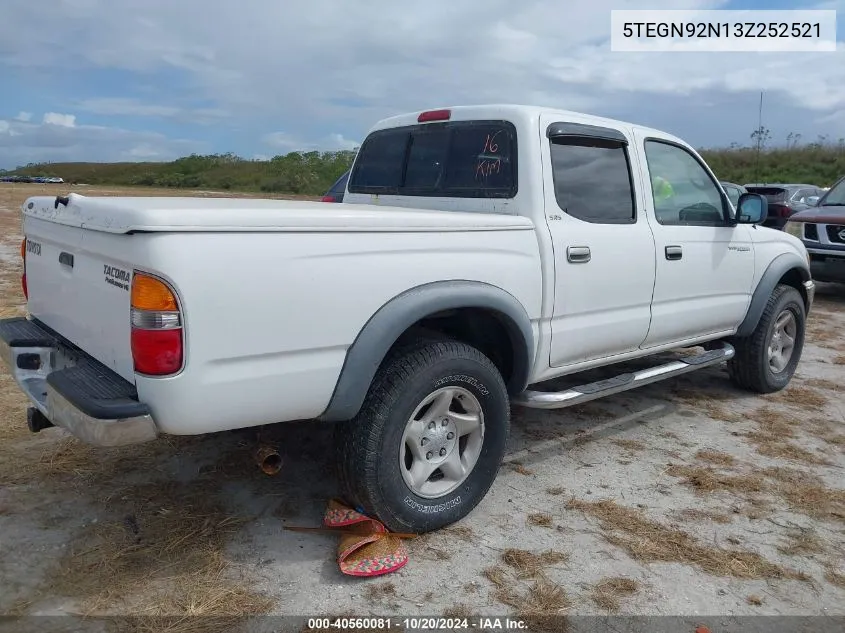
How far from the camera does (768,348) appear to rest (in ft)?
17.7

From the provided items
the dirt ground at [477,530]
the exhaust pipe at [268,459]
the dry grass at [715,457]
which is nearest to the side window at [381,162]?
the dirt ground at [477,530]

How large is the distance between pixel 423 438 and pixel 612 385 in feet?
4.52

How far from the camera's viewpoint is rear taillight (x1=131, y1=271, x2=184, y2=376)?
2.35 meters

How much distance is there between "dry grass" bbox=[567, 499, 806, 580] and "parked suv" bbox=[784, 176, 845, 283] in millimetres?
7812

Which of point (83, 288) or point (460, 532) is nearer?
point (83, 288)

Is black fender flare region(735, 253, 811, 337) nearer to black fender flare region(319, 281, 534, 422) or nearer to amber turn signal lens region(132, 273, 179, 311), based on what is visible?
black fender flare region(319, 281, 534, 422)

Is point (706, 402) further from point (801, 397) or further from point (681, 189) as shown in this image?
point (681, 189)

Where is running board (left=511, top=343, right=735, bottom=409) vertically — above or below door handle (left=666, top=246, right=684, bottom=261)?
below

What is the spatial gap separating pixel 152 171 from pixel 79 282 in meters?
64.8

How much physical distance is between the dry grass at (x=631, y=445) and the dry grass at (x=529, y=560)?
4.69ft

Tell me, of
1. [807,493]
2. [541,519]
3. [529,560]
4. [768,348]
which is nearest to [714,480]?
[807,493]

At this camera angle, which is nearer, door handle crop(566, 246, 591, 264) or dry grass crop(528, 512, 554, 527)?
dry grass crop(528, 512, 554, 527)

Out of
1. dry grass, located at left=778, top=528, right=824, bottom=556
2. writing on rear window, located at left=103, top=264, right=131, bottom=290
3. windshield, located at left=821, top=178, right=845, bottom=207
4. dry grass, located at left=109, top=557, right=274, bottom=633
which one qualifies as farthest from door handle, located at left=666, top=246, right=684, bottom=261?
windshield, located at left=821, top=178, right=845, bottom=207

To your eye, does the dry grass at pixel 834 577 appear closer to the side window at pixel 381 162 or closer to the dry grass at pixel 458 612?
the dry grass at pixel 458 612
